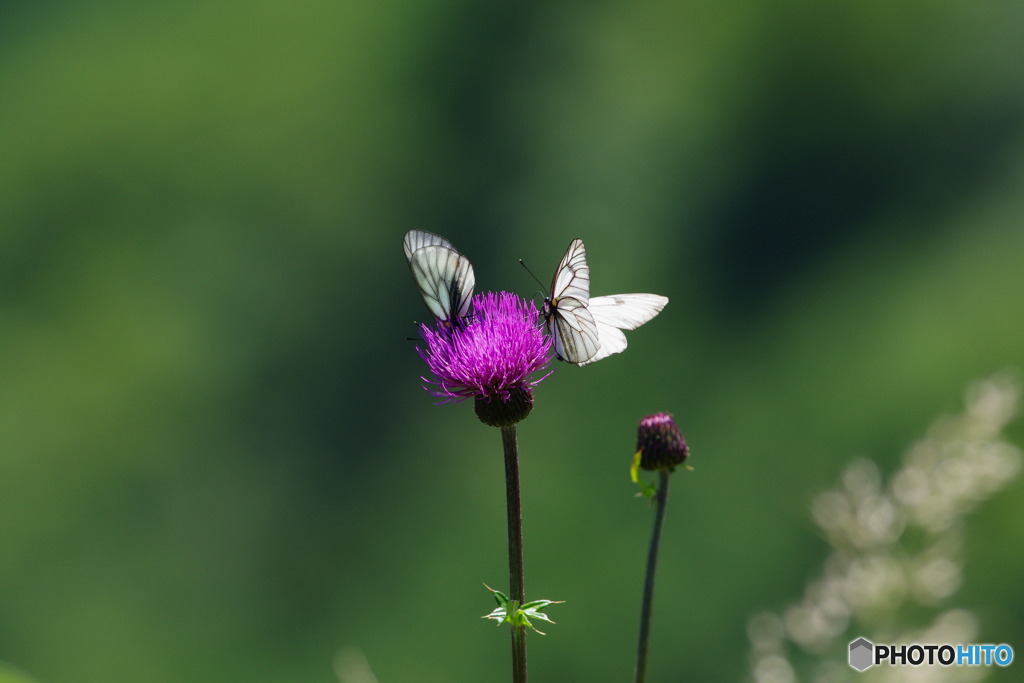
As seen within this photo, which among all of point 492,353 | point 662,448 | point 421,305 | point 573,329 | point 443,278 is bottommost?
point 662,448

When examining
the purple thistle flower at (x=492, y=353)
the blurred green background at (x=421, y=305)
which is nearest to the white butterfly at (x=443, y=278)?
the purple thistle flower at (x=492, y=353)

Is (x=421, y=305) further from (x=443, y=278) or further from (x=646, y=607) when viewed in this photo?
(x=646, y=607)

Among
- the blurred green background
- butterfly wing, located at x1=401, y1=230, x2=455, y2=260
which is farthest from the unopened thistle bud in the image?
the blurred green background

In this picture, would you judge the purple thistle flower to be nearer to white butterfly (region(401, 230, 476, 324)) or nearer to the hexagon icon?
white butterfly (region(401, 230, 476, 324))

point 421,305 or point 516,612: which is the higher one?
point 421,305

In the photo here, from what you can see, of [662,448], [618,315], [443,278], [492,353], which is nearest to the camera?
[662,448]

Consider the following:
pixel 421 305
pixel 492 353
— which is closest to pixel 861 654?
pixel 492 353
